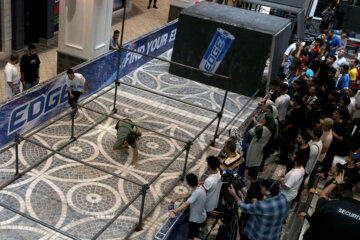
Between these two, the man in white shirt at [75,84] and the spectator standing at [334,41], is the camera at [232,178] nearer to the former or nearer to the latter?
the man in white shirt at [75,84]

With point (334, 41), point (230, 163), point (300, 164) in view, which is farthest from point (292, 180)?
point (334, 41)

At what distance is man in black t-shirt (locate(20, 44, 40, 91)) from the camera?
789cm

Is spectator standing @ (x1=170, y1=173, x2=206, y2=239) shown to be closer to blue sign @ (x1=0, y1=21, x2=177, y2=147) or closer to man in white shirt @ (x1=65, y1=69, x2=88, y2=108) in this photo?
blue sign @ (x1=0, y1=21, x2=177, y2=147)

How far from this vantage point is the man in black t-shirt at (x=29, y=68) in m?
7.89

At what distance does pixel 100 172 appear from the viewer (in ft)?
21.8

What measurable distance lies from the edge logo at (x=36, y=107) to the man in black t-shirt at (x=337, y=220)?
15.8 feet

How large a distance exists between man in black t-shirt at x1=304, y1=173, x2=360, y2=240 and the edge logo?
4.82m

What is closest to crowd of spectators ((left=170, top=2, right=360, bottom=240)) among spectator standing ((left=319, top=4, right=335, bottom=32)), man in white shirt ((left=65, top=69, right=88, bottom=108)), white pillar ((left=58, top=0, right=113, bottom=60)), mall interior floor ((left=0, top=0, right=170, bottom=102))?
man in white shirt ((left=65, top=69, right=88, bottom=108))

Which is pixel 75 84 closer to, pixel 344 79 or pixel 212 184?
pixel 212 184

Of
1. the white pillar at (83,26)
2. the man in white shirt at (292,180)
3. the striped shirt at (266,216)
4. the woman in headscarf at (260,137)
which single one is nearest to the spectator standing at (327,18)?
the white pillar at (83,26)

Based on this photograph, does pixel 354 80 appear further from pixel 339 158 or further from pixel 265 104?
pixel 265 104

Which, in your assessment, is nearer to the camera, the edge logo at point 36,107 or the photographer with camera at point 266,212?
the photographer with camera at point 266,212

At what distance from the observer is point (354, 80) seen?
32.8 ft

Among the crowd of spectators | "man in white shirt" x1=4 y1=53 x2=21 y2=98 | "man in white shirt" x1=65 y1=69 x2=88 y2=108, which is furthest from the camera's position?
"man in white shirt" x1=65 y1=69 x2=88 y2=108
